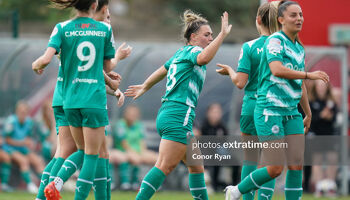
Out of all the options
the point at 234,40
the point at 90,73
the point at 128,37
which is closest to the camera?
the point at 90,73

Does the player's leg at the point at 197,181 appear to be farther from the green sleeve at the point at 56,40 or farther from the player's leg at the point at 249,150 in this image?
the green sleeve at the point at 56,40

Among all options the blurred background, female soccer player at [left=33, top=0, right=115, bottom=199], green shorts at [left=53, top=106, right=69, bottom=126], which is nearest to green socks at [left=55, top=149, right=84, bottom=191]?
female soccer player at [left=33, top=0, right=115, bottom=199]

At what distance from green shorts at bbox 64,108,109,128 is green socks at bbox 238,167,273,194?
1551mm

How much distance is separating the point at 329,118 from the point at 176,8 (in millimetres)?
17947

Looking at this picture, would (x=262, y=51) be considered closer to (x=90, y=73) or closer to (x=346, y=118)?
(x=90, y=73)

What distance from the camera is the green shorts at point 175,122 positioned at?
7191mm

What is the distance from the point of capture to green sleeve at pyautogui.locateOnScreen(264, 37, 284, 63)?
6.93 metres

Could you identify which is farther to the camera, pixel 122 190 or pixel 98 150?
pixel 122 190

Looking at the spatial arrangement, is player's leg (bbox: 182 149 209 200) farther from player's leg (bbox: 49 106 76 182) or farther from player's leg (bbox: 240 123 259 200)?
player's leg (bbox: 49 106 76 182)

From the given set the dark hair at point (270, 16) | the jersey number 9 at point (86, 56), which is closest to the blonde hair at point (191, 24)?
the dark hair at point (270, 16)

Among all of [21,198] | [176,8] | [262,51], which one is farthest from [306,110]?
[176,8]

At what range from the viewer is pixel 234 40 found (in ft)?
62.9

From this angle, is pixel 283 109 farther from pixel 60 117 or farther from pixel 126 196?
pixel 126 196

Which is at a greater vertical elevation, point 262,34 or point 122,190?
point 262,34
